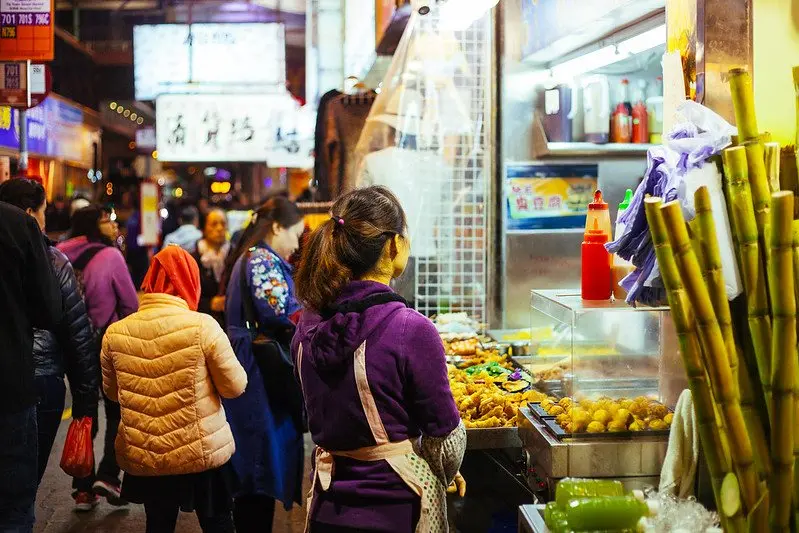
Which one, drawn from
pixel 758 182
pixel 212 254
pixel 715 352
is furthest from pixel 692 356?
pixel 212 254

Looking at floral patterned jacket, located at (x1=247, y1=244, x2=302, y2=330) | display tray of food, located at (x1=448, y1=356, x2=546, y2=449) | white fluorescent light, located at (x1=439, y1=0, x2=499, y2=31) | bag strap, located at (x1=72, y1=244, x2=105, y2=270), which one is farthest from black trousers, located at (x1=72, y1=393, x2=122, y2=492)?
white fluorescent light, located at (x1=439, y1=0, x2=499, y2=31)

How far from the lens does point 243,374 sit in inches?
168

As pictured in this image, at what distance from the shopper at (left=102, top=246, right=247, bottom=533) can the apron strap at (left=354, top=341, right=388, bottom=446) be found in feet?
5.22

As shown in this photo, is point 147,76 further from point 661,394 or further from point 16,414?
point 661,394

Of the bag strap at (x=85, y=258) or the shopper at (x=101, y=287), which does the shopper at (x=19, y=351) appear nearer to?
the shopper at (x=101, y=287)

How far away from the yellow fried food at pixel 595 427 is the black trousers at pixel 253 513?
2617 millimetres

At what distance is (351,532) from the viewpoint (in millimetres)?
2732

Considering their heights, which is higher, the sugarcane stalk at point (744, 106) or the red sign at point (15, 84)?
the red sign at point (15, 84)

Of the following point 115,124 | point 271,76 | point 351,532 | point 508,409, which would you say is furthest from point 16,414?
point 115,124

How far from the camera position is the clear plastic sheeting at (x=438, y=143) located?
19.9 feet

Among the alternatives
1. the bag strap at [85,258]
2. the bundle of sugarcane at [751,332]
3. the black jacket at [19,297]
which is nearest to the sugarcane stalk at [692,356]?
A: the bundle of sugarcane at [751,332]

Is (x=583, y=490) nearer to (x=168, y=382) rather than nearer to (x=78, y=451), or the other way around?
(x=168, y=382)

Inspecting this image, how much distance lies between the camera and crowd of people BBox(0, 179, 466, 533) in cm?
273

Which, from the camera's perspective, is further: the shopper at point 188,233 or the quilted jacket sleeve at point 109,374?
the shopper at point 188,233
